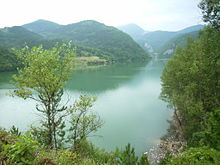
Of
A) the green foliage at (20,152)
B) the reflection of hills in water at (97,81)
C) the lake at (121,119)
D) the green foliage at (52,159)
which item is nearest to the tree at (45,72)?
the lake at (121,119)

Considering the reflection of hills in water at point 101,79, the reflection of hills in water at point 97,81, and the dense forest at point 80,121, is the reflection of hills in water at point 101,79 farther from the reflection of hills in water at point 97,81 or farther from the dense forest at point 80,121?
the dense forest at point 80,121

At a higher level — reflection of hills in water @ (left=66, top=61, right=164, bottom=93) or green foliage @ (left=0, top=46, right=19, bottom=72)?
green foliage @ (left=0, top=46, right=19, bottom=72)

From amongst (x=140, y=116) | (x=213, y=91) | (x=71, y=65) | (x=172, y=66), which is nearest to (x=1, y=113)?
(x=140, y=116)

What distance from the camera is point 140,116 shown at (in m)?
29.3

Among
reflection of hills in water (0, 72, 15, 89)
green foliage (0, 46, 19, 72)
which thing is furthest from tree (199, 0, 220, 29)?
green foliage (0, 46, 19, 72)

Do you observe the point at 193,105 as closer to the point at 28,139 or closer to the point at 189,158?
the point at 189,158

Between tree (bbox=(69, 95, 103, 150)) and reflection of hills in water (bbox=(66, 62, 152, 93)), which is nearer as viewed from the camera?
tree (bbox=(69, 95, 103, 150))

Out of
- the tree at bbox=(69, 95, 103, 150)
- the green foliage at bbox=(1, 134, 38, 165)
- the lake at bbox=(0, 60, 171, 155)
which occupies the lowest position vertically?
the lake at bbox=(0, 60, 171, 155)

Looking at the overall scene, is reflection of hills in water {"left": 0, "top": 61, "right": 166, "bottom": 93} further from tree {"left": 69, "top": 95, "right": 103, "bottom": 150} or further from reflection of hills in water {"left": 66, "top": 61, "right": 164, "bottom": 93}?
tree {"left": 69, "top": 95, "right": 103, "bottom": 150}

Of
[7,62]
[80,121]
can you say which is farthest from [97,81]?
[7,62]

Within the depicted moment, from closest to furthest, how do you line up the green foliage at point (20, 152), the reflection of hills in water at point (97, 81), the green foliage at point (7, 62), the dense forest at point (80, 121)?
1. the green foliage at point (20, 152)
2. the dense forest at point (80, 121)
3. the reflection of hills in water at point (97, 81)
4. the green foliage at point (7, 62)

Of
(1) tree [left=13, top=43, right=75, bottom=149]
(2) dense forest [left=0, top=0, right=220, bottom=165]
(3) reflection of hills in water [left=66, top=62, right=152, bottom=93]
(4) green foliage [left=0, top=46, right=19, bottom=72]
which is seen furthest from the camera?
(4) green foliage [left=0, top=46, right=19, bottom=72]

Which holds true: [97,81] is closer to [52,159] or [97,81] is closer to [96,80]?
[96,80]

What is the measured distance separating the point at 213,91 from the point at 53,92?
13117 mm
